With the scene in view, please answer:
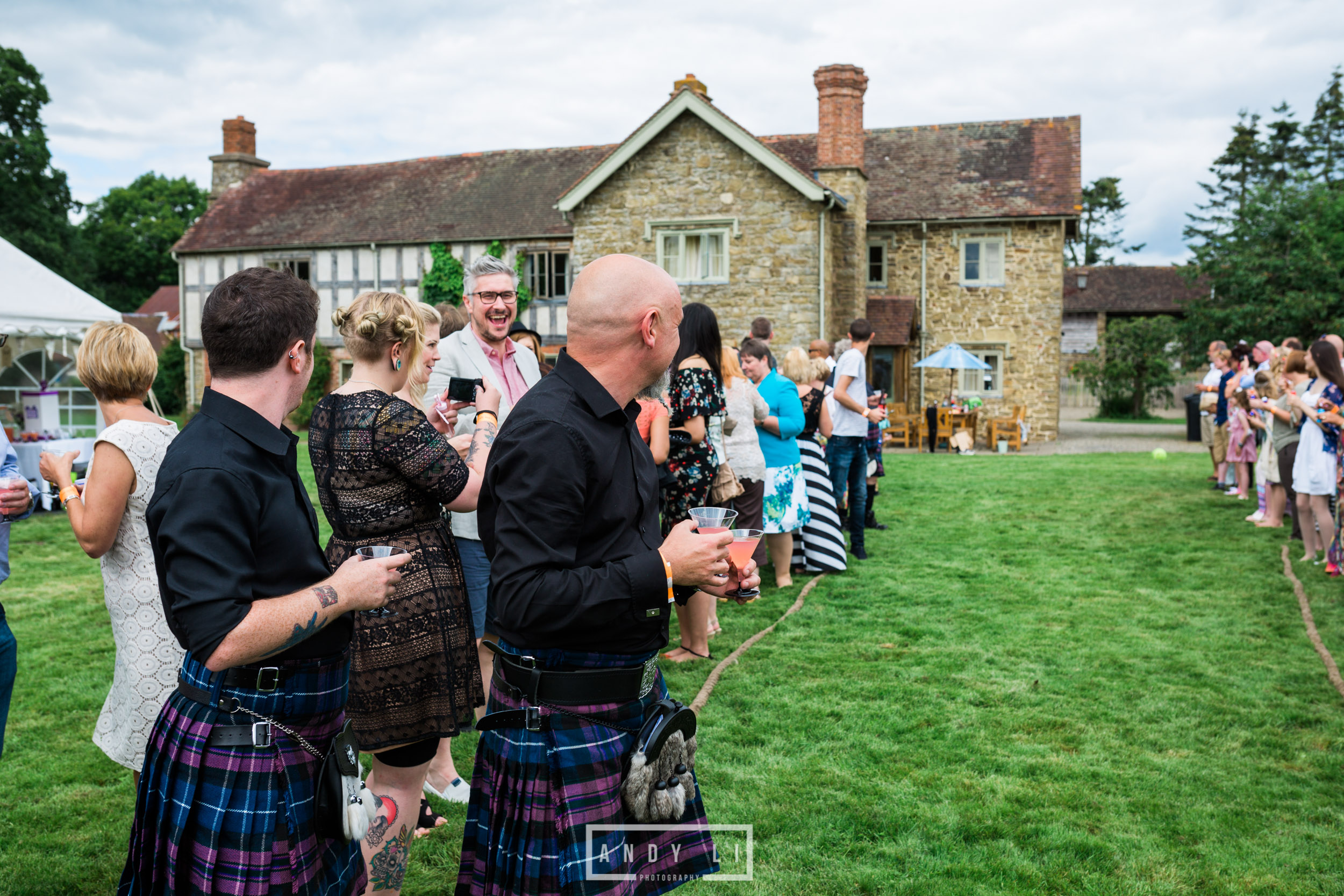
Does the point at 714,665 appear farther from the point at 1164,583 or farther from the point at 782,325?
the point at 782,325

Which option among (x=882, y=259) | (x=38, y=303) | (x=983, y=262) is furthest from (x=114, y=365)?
(x=983, y=262)

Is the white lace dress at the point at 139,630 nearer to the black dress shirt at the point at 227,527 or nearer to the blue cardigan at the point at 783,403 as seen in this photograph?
the black dress shirt at the point at 227,527

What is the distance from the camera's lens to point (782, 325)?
2323cm

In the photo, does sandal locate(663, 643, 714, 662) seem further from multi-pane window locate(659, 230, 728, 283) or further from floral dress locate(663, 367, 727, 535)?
multi-pane window locate(659, 230, 728, 283)

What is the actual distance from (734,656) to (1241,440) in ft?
32.7

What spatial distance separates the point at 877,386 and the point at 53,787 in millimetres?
23628

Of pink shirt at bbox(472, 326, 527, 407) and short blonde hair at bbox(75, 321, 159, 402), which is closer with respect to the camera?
short blonde hair at bbox(75, 321, 159, 402)

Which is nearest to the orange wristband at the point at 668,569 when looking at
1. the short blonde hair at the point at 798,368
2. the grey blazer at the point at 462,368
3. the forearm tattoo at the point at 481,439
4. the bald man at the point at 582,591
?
the bald man at the point at 582,591

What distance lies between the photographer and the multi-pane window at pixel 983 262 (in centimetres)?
2580

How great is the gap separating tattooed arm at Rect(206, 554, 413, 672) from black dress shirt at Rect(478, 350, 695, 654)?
265mm

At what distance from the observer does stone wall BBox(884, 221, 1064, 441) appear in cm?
2539

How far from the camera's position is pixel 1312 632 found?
6684 mm

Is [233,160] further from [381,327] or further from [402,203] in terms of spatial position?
[381,327]

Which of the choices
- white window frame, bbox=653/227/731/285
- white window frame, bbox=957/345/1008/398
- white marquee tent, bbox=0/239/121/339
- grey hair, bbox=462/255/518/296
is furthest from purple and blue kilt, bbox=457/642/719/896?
white window frame, bbox=957/345/1008/398
